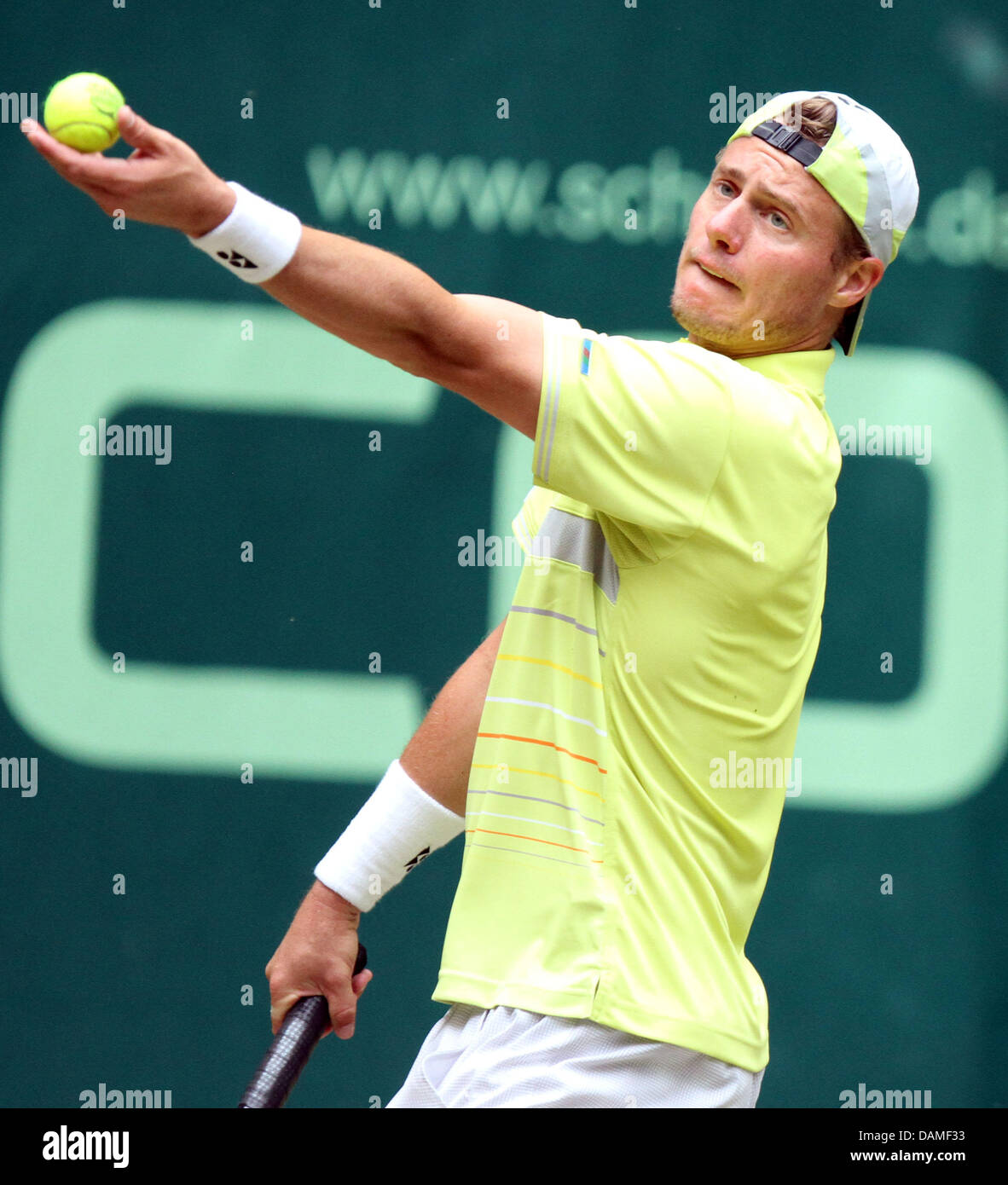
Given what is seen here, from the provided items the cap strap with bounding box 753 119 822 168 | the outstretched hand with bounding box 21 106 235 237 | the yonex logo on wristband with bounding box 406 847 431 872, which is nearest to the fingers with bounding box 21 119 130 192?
the outstretched hand with bounding box 21 106 235 237

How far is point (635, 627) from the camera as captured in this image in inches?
75.0

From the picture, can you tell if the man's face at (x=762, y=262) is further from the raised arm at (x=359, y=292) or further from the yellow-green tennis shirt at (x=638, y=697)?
the raised arm at (x=359, y=292)

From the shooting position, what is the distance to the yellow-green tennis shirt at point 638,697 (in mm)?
1824

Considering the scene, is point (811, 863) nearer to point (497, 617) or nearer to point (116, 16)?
point (497, 617)

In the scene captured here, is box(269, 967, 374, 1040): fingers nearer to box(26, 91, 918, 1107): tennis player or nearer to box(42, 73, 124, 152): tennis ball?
box(26, 91, 918, 1107): tennis player

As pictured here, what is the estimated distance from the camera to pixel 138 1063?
352cm

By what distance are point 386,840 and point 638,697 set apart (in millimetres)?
567

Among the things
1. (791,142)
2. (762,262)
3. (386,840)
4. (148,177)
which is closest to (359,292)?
(148,177)

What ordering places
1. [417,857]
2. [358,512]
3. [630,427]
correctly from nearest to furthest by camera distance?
[630,427] → [417,857] → [358,512]

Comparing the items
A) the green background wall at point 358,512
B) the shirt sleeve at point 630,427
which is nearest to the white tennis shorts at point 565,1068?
the shirt sleeve at point 630,427

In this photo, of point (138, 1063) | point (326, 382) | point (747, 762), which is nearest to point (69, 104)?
point (747, 762)

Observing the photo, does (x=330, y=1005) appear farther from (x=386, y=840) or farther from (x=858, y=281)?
(x=858, y=281)
